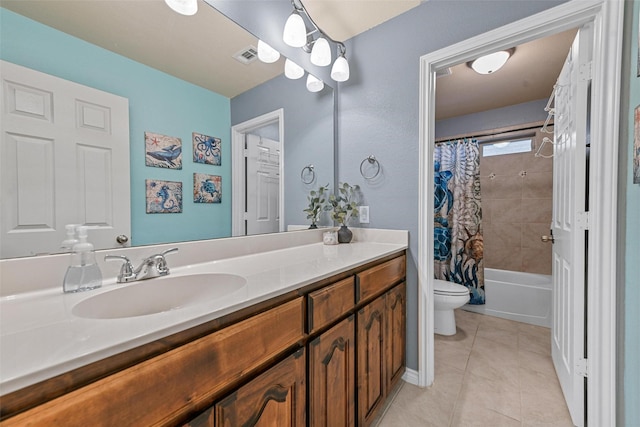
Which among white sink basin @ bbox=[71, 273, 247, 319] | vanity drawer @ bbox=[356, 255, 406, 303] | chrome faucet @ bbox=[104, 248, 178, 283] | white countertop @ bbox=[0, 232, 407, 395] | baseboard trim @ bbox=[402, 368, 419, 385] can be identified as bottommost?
baseboard trim @ bbox=[402, 368, 419, 385]

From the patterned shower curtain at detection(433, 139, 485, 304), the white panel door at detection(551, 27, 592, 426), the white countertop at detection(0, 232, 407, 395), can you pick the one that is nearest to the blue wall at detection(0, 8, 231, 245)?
the white countertop at detection(0, 232, 407, 395)

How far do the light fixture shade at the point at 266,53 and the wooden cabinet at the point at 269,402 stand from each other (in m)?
1.43

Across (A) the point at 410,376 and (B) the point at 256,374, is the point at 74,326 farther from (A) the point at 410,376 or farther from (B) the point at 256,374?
(A) the point at 410,376

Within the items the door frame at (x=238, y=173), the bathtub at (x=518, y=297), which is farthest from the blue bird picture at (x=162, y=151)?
the bathtub at (x=518, y=297)

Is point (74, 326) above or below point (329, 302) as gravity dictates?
above

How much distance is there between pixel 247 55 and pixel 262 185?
2.19 feet

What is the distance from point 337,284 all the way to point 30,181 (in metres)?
0.98

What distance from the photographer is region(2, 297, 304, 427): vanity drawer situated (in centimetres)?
40

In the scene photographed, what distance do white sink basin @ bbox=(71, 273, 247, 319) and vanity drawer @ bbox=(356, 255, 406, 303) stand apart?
1.74 feet

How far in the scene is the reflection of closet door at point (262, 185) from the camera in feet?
4.51

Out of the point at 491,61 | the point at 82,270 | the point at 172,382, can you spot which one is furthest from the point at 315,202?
the point at 491,61

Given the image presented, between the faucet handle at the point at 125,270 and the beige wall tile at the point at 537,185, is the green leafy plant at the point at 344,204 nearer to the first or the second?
the faucet handle at the point at 125,270

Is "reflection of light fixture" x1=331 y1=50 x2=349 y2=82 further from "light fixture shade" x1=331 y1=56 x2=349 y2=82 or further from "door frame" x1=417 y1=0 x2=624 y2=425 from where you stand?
"door frame" x1=417 y1=0 x2=624 y2=425

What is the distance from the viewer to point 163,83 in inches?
40.1
